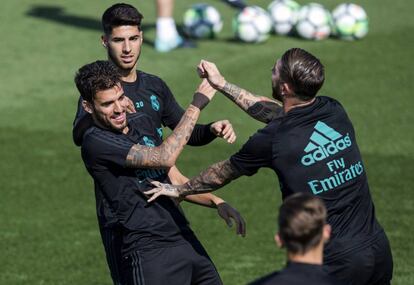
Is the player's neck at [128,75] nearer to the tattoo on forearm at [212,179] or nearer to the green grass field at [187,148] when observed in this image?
the tattoo on forearm at [212,179]

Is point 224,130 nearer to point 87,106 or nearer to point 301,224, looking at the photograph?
point 87,106

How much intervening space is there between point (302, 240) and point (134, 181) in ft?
7.94

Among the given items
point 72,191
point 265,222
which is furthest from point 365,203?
point 72,191

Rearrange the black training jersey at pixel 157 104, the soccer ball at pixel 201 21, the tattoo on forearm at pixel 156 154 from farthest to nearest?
the soccer ball at pixel 201 21, the black training jersey at pixel 157 104, the tattoo on forearm at pixel 156 154

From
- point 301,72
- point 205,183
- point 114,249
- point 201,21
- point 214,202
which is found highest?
point 301,72

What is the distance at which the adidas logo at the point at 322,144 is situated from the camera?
7191mm

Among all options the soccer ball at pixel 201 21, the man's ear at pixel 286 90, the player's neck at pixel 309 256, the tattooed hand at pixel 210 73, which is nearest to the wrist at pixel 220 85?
the tattooed hand at pixel 210 73

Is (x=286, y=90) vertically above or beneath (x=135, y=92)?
above

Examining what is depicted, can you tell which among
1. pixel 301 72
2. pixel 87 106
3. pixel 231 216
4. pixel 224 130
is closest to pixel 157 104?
pixel 224 130

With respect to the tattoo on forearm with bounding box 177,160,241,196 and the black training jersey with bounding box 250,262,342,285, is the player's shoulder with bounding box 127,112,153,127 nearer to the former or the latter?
the tattoo on forearm with bounding box 177,160,241,196

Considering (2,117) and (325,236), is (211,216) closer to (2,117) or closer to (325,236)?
(2,117)

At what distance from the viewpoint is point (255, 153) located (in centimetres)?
724

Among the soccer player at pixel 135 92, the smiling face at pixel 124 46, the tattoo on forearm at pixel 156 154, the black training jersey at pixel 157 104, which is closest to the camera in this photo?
the tattoo on forearm at pixel 156 154

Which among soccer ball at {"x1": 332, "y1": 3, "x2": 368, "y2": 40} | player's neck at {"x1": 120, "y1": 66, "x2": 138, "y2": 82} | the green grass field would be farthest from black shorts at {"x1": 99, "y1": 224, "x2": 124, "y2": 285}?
soccer ball at {"x1": 332, "y1": 3, "x2": 368, "y2": 40}
